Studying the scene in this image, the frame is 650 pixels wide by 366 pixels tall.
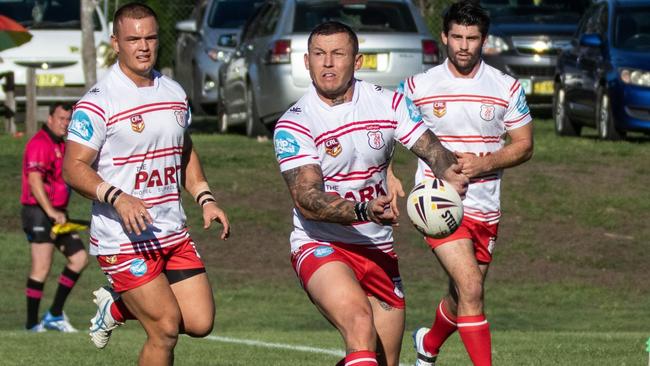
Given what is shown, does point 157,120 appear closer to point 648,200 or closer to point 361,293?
point 361,293

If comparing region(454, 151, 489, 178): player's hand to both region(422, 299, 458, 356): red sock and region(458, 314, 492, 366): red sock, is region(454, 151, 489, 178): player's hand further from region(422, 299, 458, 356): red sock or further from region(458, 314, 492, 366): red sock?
region(422, 299, 458, 356): red sock

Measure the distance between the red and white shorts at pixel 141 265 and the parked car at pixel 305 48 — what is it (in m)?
12.6

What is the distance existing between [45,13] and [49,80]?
1197 mm

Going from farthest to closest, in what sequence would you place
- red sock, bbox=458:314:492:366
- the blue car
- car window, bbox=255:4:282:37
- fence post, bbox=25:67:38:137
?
fence post, bbox=25:67:38:137, car window, bbox=255:4:282:37, the blue car, red sock, bbox=458:314:492:366

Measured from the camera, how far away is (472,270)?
33.1ft

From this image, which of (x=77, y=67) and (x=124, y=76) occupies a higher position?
(x=124, y=76)

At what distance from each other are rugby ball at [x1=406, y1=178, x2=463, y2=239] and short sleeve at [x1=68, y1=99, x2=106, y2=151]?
1.66 meters

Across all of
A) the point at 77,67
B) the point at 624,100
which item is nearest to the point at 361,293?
the point at 624,100

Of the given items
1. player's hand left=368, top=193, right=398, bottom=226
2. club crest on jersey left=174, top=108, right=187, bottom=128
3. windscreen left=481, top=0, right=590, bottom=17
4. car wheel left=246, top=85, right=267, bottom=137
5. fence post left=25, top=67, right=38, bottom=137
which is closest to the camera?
player's hand left=368, top=193, right=398, bottom=226

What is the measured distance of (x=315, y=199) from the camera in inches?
326

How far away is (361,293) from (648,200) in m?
12.6

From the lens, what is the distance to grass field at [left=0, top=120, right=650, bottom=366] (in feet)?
40.5

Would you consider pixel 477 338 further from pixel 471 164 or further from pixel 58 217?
pixel 58 217

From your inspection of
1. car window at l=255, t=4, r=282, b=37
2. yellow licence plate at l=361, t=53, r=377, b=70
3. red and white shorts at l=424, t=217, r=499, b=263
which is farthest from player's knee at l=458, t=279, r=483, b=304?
car window at l=255, t=4, r=282, b=37
